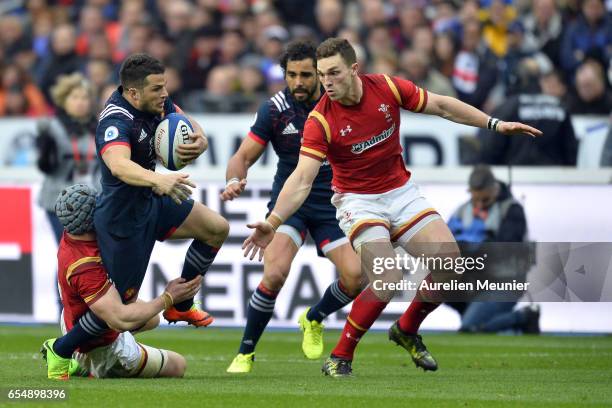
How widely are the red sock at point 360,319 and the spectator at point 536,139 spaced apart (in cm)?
560

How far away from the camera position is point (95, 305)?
9.59 meters

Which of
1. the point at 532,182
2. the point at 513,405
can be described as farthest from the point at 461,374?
the point at 532,182

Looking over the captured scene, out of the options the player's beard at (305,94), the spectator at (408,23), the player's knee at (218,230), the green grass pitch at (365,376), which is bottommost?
the green grass pitch at (365,376)

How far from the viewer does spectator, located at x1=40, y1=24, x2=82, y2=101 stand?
65.1 ft

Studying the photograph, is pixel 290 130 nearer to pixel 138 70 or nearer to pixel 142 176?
pixel 138 70

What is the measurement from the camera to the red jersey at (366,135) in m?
9.97

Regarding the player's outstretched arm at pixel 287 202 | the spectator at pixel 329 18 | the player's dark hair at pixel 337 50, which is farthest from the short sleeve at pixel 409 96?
the spectator at pixel 329 18

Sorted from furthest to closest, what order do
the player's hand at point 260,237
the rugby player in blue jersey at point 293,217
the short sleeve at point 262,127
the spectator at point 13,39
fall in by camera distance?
the spectator at point 13,39 < the short sleeve at point 262,127 < the rugby player in blue jersey at point 293,217 < the player's hand at point 260,237

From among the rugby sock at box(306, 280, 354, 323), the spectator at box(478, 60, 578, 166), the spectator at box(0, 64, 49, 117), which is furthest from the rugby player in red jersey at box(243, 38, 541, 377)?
the spectator at box(0, 64, 49, 117)

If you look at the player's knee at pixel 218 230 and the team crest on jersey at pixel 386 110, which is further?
the player's knee at pixel 218 230

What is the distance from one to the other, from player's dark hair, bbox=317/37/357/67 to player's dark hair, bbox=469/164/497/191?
15.0 feet

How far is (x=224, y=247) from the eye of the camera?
48.1 ft

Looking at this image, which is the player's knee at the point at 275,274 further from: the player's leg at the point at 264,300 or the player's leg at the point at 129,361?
the player's leg at the point at 129,361

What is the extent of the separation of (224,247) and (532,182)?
3280 mm
